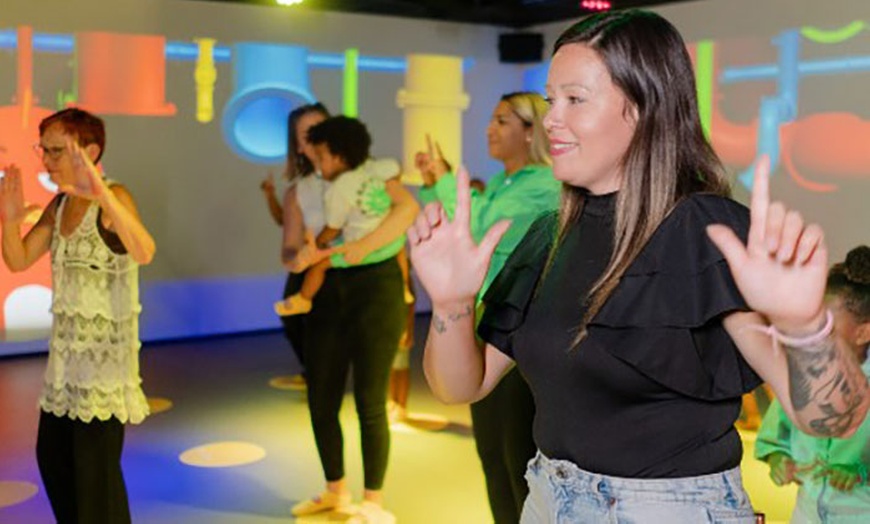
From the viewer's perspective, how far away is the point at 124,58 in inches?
271

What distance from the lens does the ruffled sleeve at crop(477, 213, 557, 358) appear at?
58.2 inches

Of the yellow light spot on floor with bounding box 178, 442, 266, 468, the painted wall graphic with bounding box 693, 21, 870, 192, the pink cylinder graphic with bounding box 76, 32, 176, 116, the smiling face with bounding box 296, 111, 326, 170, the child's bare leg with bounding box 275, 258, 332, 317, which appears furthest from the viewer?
the pink cylinder graphic with bounding box 76, 32, 176, 116

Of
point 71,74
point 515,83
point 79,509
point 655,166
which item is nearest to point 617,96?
point 655,166

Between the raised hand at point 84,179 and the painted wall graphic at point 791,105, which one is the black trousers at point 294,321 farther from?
the painted wall graphic at point 791,105

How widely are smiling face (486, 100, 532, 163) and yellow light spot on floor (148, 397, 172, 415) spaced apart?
9.86 feet

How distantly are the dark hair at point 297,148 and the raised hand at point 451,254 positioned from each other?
8.58ft

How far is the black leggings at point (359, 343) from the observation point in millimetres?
3459

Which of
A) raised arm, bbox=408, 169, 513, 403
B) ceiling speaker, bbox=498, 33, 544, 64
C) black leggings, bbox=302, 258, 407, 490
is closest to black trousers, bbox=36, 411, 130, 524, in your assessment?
black leggings, bbox=302, 258, 407, 490

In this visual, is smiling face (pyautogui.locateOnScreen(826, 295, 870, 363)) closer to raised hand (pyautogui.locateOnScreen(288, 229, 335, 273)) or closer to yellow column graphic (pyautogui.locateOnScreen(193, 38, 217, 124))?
raised hand (pyautogui.locateOnScreen(288, 229, 335, 273))

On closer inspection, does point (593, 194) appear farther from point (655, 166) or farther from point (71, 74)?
point (71, 74)

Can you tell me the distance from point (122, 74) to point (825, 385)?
6.40 metres

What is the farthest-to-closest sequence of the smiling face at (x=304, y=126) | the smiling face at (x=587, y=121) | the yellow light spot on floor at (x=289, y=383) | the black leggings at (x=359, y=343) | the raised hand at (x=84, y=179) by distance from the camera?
the yellow light spot on floor at (x=289, y=383) < the smiling face at (x=304, y=126) < the black leggings at (x=359, y=343) < the raised hand at (x=84, y=179) < the smiling face at (x=587, y=121)

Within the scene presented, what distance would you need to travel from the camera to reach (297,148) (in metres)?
4.25

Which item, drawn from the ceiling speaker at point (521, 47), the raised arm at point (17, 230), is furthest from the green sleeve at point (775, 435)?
the ceiling speaker at point (521, 47)
